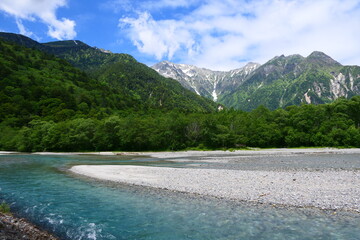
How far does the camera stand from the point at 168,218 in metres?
13.2

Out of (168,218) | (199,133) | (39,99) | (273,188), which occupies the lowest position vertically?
(168,218)

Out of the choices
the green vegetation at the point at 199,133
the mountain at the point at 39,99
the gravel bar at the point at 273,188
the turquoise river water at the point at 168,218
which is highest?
the mountain at the point at 39,99

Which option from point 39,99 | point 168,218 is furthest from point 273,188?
point 39,99

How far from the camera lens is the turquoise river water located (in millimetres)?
10805

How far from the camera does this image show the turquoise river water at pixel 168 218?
10.8 metres

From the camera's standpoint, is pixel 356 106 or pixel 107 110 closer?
pixel 356 106

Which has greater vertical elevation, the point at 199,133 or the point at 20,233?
the point at 199,133

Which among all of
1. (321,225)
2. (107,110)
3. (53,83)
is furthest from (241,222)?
(53,83)

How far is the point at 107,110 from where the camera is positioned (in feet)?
538

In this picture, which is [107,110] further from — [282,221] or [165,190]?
[282,221]

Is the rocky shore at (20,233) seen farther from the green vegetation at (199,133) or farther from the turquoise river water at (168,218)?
the green vegetation at (199,133)

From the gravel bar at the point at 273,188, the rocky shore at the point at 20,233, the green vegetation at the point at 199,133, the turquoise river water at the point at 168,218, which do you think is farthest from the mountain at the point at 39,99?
the rocky shore at the point at 20,233

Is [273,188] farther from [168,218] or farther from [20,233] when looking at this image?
[20,233]

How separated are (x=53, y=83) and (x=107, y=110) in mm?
62840
